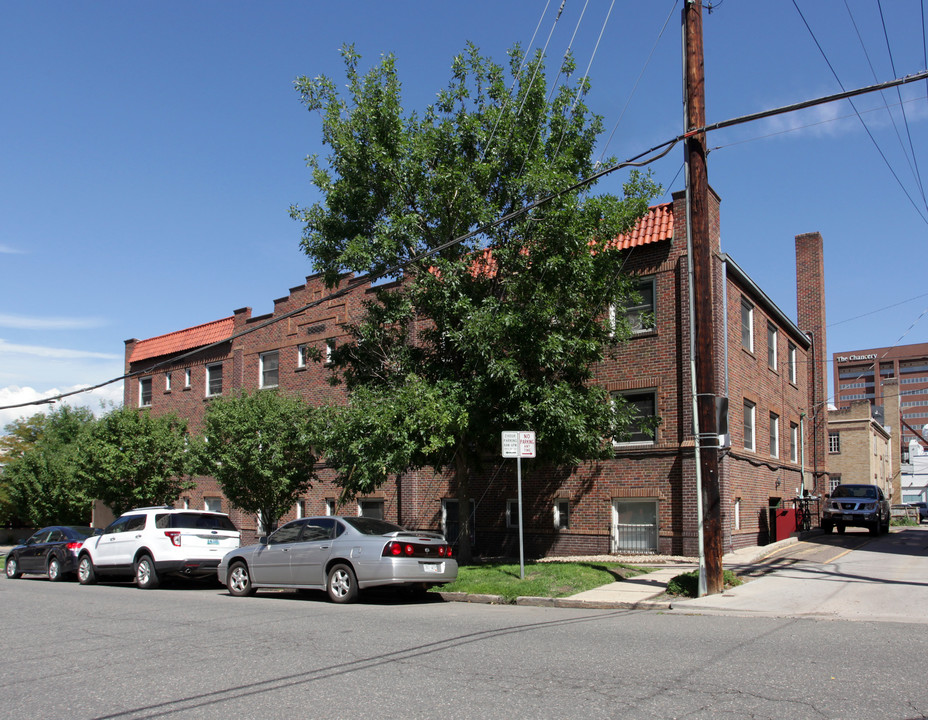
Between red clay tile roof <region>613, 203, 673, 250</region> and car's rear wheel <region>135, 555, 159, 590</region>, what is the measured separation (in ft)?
42.3

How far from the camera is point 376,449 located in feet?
48.7

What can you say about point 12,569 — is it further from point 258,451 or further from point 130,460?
point 258,451

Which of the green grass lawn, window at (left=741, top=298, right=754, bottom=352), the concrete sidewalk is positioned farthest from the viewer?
window at (left=741, top=298, right=754, bottom=352)

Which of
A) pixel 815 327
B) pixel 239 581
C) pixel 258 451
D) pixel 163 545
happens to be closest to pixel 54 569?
pixel 163 545

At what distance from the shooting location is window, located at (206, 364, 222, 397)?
31969mm

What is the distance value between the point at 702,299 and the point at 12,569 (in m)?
19.2

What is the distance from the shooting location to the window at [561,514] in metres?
20.8

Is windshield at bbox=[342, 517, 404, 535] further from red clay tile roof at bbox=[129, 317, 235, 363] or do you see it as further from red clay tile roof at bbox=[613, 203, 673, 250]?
red clay tile roof at bbox=[129, 317, 235, 363]

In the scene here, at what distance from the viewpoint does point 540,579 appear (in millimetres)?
13641

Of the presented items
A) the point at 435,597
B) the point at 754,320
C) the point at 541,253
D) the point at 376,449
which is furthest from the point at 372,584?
the point at 754,320

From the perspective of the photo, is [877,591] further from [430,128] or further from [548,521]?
[430,128]

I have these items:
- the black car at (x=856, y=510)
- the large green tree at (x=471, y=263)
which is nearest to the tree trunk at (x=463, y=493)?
the large green tree at (x=471, y=263)

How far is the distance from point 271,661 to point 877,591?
947 centimetres

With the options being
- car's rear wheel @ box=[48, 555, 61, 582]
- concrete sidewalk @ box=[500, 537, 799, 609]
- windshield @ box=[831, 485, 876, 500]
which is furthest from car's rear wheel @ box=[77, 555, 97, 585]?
windshield @ box=[831, 485, 876, 500]
